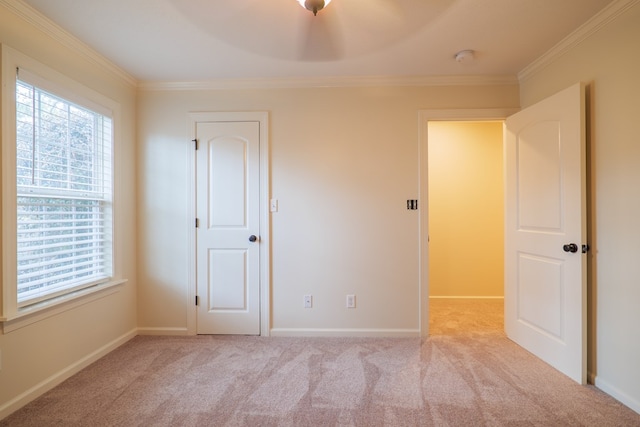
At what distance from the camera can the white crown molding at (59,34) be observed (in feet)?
5.60

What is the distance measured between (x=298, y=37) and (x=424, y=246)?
77.8 inches

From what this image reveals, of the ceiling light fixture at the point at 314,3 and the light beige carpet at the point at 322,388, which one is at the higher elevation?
the ceiling light fixture at the point at 314,3

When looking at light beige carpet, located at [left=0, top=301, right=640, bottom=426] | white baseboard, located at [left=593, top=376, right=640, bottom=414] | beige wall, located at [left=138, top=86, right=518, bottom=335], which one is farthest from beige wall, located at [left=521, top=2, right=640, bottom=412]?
beige wall, located at [left=138, top=86, right=518, bottom=335]

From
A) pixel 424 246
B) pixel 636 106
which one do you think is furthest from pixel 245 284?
pixel 636 106

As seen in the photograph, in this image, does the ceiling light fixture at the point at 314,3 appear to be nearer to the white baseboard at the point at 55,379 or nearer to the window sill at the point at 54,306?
the window sill at the point at 54,306

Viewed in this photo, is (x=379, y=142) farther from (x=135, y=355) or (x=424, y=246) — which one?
(x=135, y=355)

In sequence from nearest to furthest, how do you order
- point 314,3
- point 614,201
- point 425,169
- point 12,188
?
point 314,3 < point 12,188 < point 614,201 < point 425,169

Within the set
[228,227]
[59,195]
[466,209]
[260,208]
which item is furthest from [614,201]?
[59,195]

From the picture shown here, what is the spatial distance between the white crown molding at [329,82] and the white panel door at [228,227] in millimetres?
363

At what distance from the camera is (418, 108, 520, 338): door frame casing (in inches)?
104

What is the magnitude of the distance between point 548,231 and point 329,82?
7.04 feet

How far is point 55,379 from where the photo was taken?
6.31ft

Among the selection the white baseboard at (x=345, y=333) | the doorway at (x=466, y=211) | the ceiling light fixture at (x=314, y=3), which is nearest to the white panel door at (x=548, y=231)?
the white baseboard at (x=345, y=333)

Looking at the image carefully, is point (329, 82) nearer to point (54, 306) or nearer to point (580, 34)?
point (580, 34)
